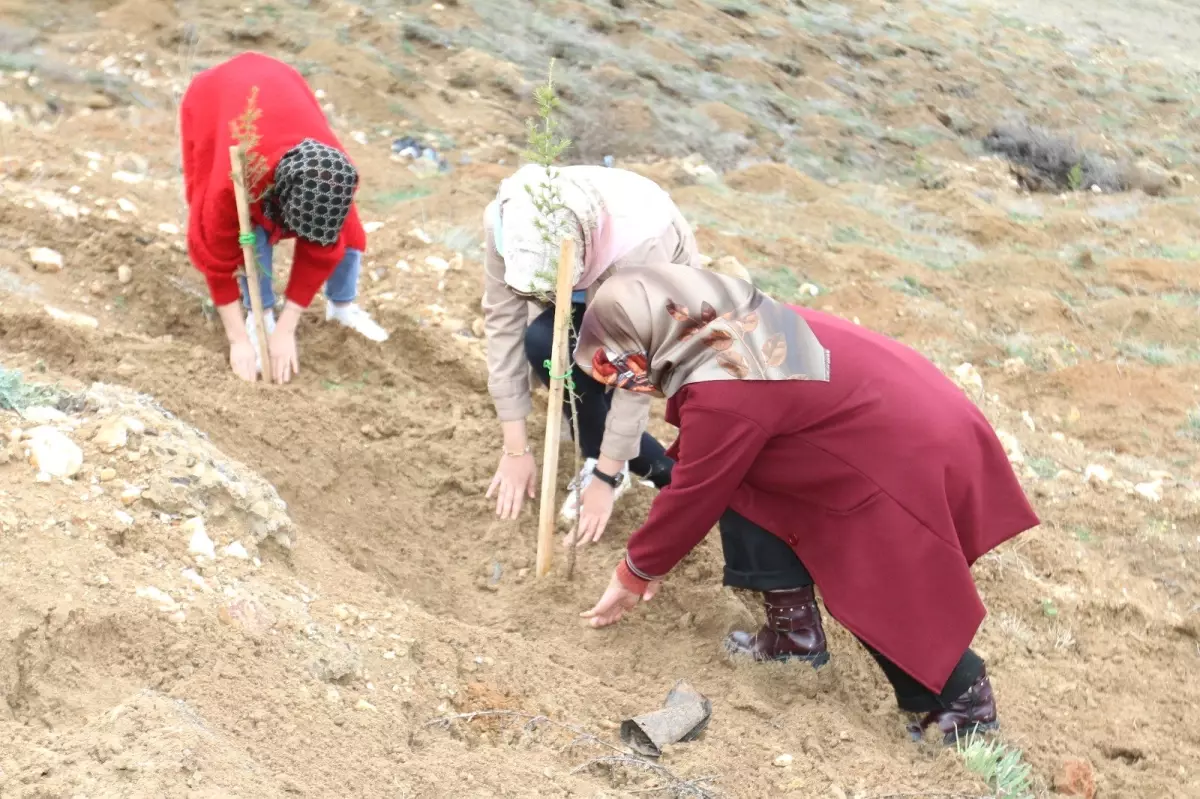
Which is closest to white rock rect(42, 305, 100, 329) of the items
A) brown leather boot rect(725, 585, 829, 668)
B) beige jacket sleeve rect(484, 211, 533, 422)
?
beige jacket sleeve rect(484, 211, 533, 422)

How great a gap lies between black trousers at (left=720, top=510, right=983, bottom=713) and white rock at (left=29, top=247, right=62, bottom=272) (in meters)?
2.99

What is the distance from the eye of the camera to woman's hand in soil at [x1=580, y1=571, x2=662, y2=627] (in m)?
2.45

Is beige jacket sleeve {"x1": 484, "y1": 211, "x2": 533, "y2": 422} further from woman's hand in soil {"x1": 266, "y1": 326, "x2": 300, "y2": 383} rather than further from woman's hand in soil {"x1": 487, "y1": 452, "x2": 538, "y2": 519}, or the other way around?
woman's hand in soil {"x1": 266, "y1": 326, "x2": 300, "y2": 383}

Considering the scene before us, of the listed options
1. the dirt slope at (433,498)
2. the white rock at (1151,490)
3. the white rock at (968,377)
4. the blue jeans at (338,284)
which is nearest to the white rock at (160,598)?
the dirt slope at (433,498)

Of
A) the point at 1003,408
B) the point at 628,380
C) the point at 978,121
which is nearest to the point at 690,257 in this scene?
the point at 628,380

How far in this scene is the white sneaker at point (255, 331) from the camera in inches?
142

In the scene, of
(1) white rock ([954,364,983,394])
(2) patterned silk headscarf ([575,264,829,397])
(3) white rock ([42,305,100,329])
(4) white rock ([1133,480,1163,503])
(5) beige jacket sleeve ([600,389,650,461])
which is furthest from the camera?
(1) white rock ([954,364,983,394])

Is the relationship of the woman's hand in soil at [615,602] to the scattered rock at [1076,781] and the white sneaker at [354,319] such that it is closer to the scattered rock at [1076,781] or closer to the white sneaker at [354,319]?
the scattered rock at [1076,781]

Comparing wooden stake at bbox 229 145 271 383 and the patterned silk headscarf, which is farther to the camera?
wooden stake at bbox 229 145 271 383

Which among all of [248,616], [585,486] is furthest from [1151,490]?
[248,616]

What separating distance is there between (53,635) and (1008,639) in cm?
248

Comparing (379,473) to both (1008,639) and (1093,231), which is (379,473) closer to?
(1008,639)

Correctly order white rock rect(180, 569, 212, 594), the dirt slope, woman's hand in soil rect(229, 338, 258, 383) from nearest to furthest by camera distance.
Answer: the dirt slope
white rock rect(180, 569, 212, 594)
woman's hand in soil rect(229, 338, 258, 383)

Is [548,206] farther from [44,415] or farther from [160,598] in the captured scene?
[44,415]
